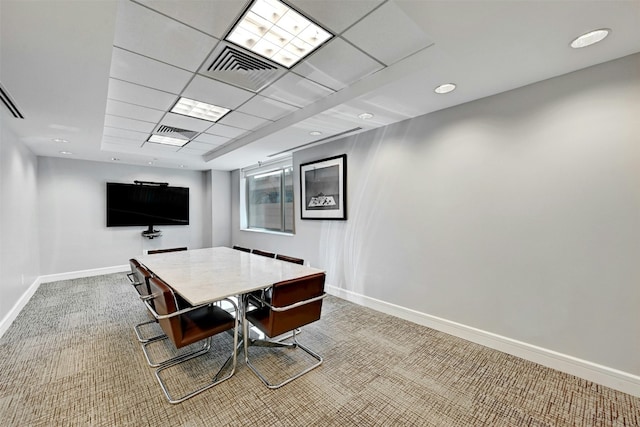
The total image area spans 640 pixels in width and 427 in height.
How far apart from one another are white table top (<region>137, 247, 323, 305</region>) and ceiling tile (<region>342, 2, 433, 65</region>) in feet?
6.18

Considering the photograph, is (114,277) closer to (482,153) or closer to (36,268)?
(36,268)

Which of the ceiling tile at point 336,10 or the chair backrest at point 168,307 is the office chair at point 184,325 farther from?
the ceiling tile at point 336,10

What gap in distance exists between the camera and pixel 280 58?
2.11 meters

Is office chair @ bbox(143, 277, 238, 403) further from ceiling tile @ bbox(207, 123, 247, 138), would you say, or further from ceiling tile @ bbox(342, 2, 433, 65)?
ceiling tile @ bbox(207, 123, 247, 138)

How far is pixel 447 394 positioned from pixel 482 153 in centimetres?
219

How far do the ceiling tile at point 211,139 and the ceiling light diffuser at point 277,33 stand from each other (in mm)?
2389

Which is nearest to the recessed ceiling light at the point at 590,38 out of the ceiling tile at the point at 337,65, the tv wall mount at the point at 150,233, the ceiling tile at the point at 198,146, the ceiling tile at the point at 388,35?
the ceiling tile at the point at 388,35

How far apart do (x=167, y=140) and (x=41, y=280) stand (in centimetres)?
378

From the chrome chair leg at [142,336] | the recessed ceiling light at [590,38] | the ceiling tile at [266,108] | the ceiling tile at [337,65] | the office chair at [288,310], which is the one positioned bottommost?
the chrome chair leg at [142,336]

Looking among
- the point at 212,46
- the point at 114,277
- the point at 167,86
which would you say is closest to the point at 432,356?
the point at 212,46

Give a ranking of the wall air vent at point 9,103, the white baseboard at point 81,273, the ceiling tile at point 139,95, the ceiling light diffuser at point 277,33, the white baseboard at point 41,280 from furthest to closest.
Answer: the white baseboard at point 81,273
the white baseboard at point 41,280
the ceiling tile at point 139,95
the wall air vent at point 9,103
the ceiling light diffuser at point 277,33

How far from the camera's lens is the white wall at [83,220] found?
17.0 feet

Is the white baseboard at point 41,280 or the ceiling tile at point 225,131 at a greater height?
the ceiling tile at point 225,131

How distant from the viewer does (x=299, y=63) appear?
2.16 meters
